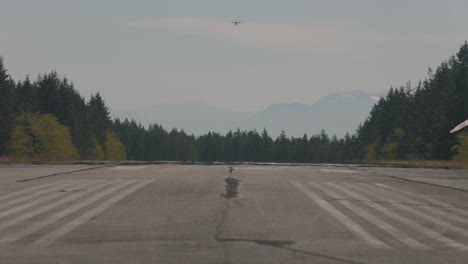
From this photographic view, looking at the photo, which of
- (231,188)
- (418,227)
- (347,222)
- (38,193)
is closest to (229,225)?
(347,222)

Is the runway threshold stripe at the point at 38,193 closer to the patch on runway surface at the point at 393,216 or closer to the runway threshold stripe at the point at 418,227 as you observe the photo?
the patch on runway surface at the point at 393,216

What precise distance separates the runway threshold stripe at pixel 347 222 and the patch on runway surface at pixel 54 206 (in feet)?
16.9

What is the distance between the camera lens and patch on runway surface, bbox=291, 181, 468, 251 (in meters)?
10.5

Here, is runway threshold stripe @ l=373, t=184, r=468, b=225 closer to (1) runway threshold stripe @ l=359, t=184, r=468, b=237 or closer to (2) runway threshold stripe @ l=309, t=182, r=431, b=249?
(1) runway threshold stripe @ l=359, t=184, r=468, b=237

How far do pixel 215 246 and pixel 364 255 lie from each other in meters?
2.25

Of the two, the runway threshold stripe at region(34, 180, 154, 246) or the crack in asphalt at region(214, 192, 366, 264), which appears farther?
the runway threshold stripe at region(34, 180, 154, 246)

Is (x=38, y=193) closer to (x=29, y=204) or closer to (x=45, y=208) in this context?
(x=29, y=204)

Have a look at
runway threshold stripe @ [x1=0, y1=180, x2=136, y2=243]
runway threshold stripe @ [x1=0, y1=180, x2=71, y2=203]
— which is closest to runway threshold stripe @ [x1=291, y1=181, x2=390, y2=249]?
runway threshold stripe @ [x1=0, y1=180, x2=136, y2=243]

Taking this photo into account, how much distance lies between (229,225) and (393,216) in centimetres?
396

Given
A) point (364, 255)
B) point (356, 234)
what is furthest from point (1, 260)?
point (356, 234)

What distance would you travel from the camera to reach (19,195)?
57.5 feet

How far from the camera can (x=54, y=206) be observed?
48.6ft

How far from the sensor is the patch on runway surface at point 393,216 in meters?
10.5

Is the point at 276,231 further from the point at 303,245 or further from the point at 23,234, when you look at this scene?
the point at 23,234
